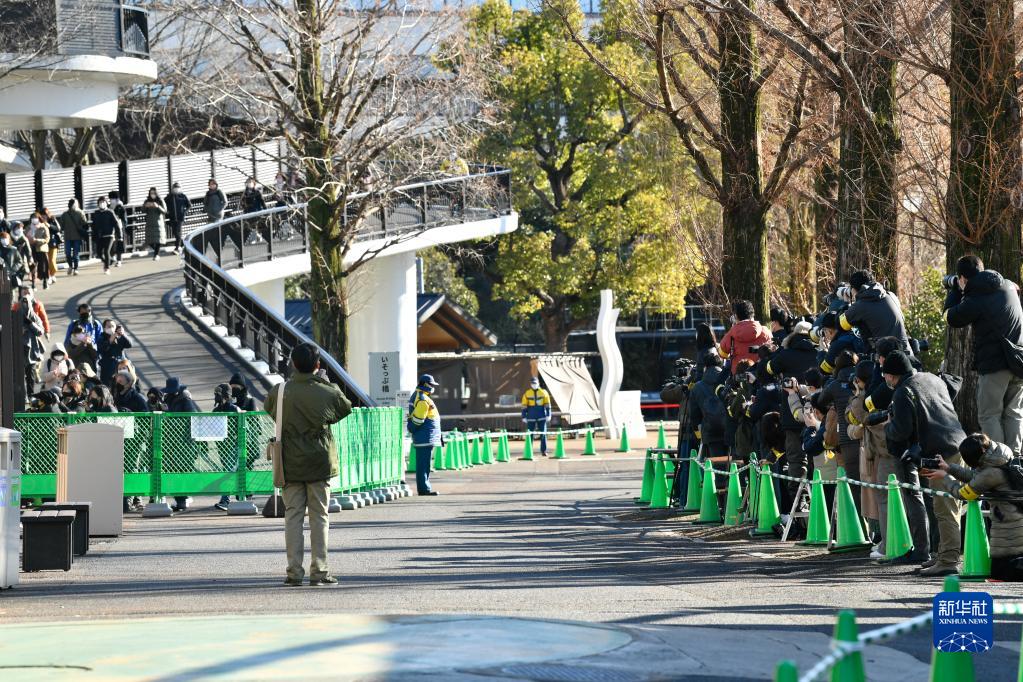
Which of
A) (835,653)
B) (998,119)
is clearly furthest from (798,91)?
(835,653)

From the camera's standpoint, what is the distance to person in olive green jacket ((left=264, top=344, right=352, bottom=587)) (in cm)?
1269

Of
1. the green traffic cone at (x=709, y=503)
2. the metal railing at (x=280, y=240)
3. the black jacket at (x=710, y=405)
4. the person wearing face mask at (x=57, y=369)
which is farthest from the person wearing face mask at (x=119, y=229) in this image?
the green traffic cone at (x=709, y=503)

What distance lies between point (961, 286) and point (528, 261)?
132ft

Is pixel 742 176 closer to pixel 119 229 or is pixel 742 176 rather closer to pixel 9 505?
pixel 9 505

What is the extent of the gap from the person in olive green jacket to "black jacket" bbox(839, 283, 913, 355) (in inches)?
198

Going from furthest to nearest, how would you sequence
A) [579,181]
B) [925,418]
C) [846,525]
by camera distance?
[579,181]
[846,525]
[925,418]

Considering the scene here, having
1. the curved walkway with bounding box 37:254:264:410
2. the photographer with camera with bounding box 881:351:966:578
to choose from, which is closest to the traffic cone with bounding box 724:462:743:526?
the photographer with camera with bounding box 881:351:966:578

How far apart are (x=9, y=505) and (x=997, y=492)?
7469mm

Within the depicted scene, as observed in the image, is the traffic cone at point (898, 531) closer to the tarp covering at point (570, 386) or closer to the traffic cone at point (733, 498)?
the traffic cone at point (733, 498)

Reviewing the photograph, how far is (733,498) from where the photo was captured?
17.6m

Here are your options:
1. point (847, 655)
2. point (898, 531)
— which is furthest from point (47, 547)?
point (847, 655)

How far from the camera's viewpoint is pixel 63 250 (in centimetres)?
4316

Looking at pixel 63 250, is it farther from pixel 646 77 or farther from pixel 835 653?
pixel 835 653

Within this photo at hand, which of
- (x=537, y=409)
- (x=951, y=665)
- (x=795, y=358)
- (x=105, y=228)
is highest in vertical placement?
(x=105, y=228)
